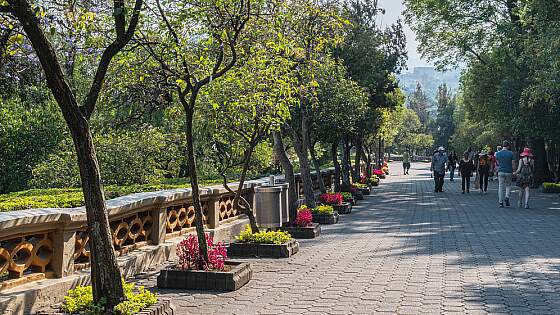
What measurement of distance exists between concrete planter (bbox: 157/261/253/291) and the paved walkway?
0.19 metres

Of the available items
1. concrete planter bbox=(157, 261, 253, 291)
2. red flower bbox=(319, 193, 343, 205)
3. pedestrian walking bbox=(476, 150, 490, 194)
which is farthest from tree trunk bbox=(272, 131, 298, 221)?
pedestrian walking bbox=(476, 150, 490, 194)

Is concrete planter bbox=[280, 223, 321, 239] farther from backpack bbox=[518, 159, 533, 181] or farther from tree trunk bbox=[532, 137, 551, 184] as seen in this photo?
tree trunk bbox=[532, 137, 551, 184]

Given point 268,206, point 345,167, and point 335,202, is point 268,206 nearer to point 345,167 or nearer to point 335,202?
point 335,202

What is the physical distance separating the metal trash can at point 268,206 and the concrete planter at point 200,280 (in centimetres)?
327

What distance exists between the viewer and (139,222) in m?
8.35

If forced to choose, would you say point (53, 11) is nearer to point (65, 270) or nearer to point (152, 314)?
point (65, 270)

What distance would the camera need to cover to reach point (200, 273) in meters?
7.20

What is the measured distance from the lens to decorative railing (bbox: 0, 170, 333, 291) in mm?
5613

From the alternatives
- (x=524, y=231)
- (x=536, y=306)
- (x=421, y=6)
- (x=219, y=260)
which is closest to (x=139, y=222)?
(x=219, y=260)

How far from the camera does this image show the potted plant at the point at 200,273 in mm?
7176

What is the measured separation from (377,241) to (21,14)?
8.38 metres

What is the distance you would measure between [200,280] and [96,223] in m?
2.31

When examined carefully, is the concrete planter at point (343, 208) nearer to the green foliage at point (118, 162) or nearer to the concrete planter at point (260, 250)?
the green foliage at point (118, 162)

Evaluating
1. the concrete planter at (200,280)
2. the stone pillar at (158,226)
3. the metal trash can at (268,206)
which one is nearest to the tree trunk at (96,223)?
the concrete planter at (200,280)
